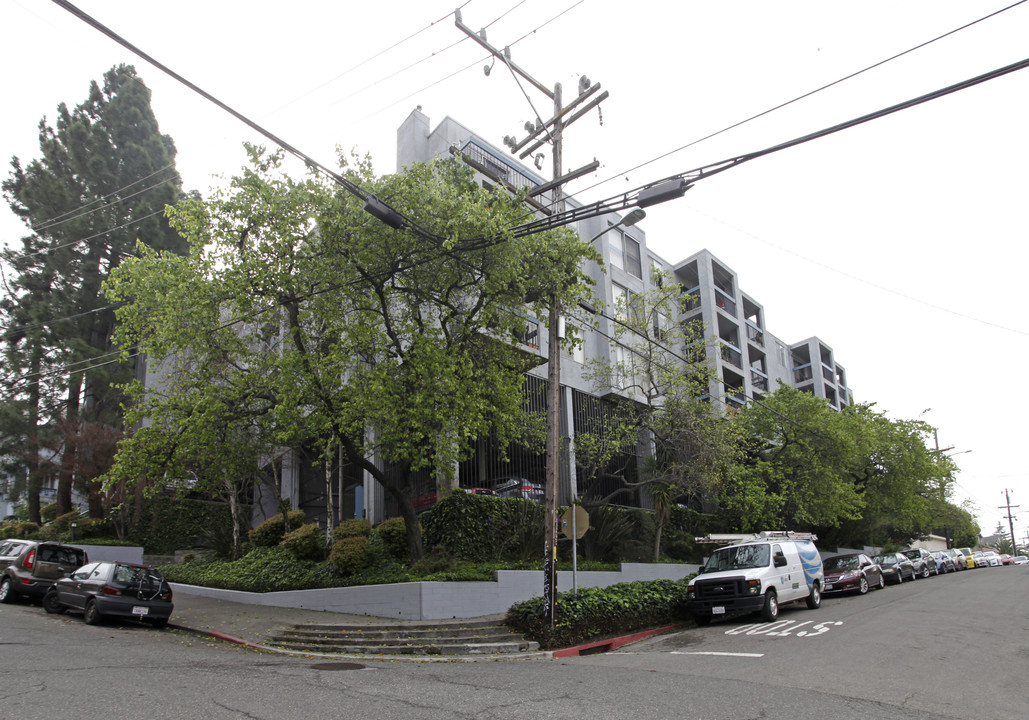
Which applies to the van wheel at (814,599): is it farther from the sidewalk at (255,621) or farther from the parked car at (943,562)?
the parked car at (943,562)

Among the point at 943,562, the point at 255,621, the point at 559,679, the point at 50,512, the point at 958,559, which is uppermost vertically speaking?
the point at 50,512

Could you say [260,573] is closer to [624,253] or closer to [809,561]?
[809,561]

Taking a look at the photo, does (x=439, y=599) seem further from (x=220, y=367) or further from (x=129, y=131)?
(x=129, y=131)

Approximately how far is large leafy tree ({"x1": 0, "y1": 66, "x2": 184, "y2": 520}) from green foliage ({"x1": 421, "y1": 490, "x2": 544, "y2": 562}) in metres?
16.4

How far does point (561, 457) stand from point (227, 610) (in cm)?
1141

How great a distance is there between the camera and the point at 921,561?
33156 mm

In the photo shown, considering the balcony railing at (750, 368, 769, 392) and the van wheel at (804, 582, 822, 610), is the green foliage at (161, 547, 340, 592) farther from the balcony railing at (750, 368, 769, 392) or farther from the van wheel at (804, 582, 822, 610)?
the balcony railing at (750, 368, 769, 392)

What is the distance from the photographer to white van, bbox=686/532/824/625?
14727 millimetres

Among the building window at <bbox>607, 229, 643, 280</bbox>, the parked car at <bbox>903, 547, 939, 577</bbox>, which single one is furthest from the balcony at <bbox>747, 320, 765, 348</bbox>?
the building window at <bbox>607, 229, 643, 280</bbox>

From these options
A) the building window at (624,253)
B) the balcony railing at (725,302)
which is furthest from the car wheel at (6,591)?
the balcony railing at (725,302)

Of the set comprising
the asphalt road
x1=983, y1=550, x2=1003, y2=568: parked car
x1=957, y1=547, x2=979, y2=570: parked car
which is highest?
the asphalt road

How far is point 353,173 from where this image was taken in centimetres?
1411

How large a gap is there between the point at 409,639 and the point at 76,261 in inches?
1019

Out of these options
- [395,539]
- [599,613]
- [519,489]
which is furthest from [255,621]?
[519,489]
